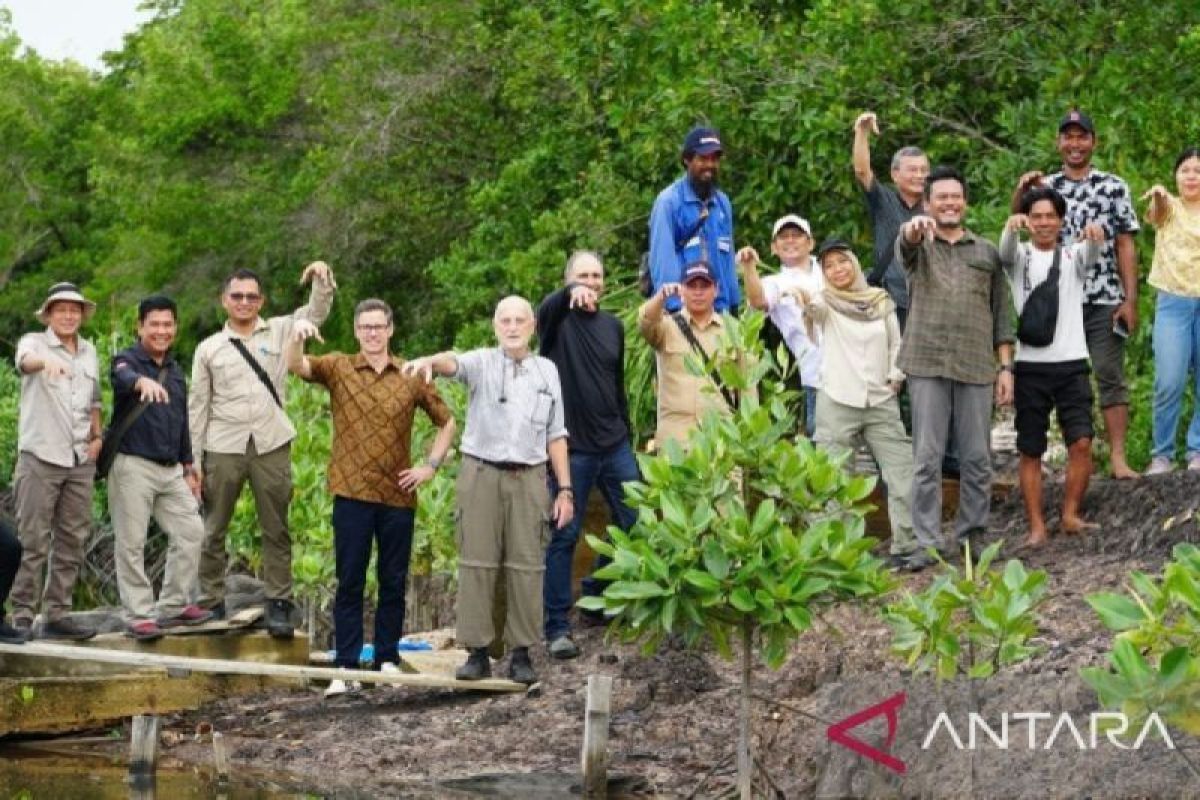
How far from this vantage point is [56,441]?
11.4 meters

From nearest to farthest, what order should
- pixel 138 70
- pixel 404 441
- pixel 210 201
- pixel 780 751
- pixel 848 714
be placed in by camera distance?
pixel 848 714
pixel 780 751
pixel 404 441
pixel 210 201
pixel 138 70

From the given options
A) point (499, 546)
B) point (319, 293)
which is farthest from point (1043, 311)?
point (319, 293)

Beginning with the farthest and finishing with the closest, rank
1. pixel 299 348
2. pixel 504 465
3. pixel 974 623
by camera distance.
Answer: pixel 504 465, pixel 299 348, pixel 974 623

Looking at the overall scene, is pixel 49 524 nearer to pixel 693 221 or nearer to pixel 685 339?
pixel 685 339

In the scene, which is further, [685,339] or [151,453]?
[151,453]

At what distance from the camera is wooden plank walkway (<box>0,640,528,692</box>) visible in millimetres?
11023

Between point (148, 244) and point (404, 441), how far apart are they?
24425 mm

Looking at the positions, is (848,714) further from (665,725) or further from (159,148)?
(159,148)

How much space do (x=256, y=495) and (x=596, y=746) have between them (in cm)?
300

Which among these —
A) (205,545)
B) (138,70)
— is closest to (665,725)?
(205,545)

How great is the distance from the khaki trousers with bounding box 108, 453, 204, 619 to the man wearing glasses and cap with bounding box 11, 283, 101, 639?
0.56 feet

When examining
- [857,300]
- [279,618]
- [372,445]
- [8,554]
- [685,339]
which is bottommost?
[279,618]

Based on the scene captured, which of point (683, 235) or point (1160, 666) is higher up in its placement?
point (683, 235)

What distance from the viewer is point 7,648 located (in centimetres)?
1128
